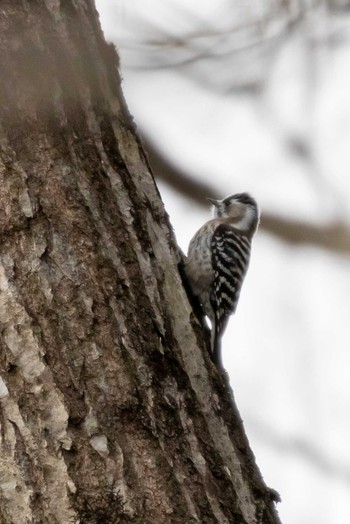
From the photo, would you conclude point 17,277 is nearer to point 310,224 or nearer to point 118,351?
point 118,351

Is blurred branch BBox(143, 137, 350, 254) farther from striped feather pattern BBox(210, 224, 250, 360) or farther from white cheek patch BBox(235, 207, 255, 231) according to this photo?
white cheek patch BBox(235, 207, 255, 231)

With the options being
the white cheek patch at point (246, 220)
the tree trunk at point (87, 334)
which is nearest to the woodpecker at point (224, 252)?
the white cheek patch at point (246, 220)

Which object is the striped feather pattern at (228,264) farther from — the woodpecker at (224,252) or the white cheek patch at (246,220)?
the white cheek patch at (246,220)

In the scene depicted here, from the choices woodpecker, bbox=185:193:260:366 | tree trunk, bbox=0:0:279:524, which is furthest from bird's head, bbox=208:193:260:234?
tree trunk, bbox=0:0:279:524

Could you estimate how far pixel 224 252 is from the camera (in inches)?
241

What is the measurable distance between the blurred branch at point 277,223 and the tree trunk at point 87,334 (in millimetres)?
745

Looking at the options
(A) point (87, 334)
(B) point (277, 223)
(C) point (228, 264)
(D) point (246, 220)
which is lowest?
(A) point (87, 334)

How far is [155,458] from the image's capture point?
2205 millimetres

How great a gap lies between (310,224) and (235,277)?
9.06 ft

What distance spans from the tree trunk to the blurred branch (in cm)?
74

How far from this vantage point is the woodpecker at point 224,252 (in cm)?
527

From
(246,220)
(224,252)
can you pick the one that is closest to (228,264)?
(224,252)

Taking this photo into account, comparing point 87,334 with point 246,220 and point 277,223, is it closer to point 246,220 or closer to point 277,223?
point 277,223

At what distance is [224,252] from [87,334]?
154 inches
